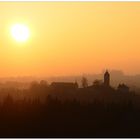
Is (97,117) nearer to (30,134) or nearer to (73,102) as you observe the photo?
A: (73,102)

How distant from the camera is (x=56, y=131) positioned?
16.2 feet

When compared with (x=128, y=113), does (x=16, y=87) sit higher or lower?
higher

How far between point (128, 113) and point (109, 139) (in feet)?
1.50

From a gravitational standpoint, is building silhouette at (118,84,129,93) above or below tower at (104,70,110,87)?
below

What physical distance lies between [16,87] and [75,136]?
2.97 ft

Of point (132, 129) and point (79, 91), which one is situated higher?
point (79, 91)


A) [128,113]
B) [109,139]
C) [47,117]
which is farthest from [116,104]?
[47,117]

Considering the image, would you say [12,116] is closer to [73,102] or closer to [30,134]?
[30,134]

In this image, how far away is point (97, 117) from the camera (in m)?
5.13

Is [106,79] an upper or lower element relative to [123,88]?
upper

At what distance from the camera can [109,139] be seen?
15.8 ft

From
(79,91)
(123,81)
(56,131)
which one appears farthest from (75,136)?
(123,81)

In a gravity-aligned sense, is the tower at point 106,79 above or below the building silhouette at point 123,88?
above

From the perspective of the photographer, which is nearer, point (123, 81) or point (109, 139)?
point (109, 139)
